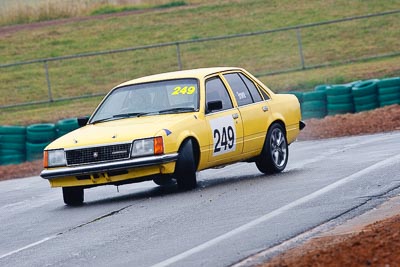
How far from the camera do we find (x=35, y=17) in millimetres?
52312

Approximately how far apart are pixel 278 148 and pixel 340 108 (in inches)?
380

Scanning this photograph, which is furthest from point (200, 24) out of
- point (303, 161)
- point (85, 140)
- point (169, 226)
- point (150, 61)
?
point (169, 226)

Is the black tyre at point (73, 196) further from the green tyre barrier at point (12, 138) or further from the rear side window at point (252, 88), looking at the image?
the green tyre barrier at point (12, 138)

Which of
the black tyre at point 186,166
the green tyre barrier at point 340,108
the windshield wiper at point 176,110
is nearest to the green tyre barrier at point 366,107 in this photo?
the green tyre barrier at point 340,108

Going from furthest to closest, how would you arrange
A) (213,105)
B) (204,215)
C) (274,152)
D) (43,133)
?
(43,133) → (274,152) → (213,105) → (204,215)

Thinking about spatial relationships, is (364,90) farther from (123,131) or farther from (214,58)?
(214,58)

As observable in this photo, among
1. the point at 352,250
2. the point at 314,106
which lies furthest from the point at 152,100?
the point at 314,106

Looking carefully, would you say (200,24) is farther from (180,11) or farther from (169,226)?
(169,226)

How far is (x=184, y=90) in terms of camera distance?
1573 centimetres

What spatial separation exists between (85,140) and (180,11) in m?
35.8

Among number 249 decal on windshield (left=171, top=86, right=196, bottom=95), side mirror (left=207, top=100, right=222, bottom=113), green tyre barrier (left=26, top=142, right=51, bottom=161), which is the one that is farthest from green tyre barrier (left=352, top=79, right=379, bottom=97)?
side mirror (left=207, top=100, right=222, bottom=113)

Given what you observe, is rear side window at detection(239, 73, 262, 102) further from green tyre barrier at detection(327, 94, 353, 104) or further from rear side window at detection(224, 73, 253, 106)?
green tyre barrier at detection(327, 94, 353, 104)

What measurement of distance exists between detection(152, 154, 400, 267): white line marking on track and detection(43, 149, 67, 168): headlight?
325 cm

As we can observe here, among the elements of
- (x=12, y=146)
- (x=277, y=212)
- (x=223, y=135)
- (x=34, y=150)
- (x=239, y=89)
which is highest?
(x=239, y=89)
